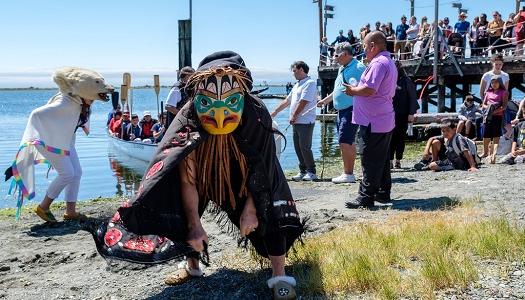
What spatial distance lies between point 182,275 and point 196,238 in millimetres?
732

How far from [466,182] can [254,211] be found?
18.4 ft

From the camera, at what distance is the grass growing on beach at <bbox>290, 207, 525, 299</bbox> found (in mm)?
3768

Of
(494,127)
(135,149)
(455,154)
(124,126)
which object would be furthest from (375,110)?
(124,126)

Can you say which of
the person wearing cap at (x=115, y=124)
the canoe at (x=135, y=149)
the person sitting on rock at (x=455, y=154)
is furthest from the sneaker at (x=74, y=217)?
the person wearing cap at (x=115, y=124)

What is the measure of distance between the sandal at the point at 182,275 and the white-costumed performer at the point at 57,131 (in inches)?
113

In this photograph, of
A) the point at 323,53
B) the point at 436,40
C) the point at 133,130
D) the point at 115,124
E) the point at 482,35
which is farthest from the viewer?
the point at 323,53

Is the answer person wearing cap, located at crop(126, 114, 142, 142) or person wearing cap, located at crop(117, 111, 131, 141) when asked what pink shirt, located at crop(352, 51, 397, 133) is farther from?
person wearing cap, located at crop(117, 111, 131, 141)

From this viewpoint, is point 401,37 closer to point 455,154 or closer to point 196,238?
point 455,154

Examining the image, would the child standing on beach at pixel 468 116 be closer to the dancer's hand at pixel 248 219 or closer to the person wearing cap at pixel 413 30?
the person wearing cap at pixel 413 30

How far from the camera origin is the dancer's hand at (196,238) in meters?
3.66

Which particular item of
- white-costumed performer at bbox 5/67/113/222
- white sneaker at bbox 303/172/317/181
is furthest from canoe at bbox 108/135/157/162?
white-costumed performer at bbox 5/67/113/222

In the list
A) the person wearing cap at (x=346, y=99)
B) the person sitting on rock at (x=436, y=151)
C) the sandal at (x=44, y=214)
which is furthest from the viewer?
the person sitting on rock at (x=436, y=151)

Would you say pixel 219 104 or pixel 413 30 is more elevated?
pixel 413 30

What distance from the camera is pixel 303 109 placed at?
9.36 metres
